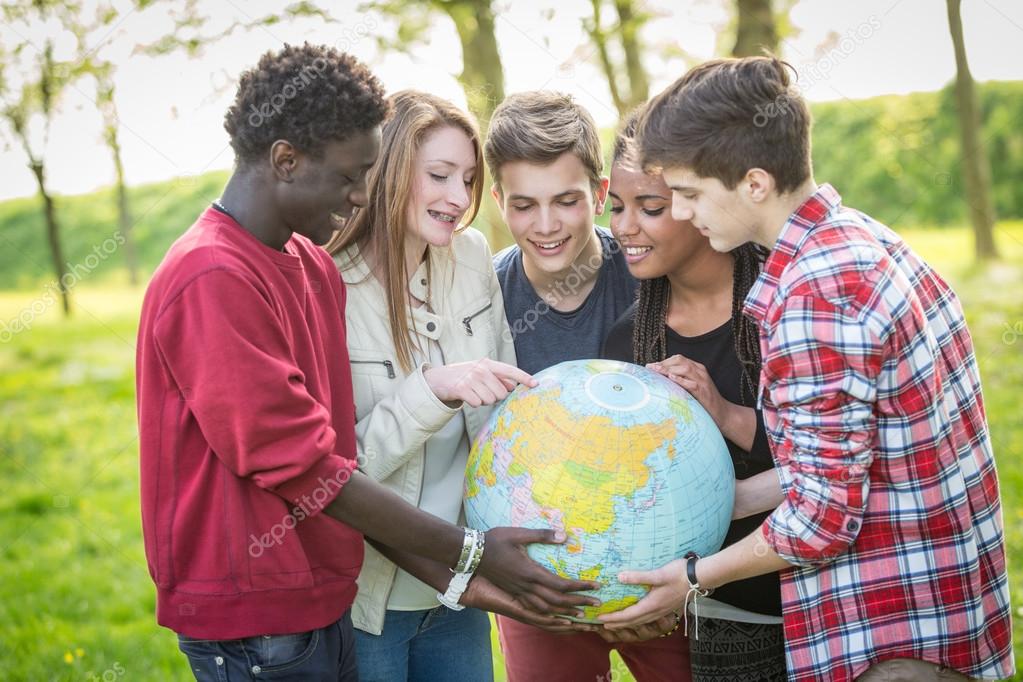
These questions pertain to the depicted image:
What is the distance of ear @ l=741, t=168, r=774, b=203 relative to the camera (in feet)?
8.96

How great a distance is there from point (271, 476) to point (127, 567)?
4.79m

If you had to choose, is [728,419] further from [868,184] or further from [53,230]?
[868,184]

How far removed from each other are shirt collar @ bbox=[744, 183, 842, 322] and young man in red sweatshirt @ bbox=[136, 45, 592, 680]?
96 cm

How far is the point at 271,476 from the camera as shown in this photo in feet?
8.24

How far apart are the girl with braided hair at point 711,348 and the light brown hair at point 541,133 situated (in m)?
0.19

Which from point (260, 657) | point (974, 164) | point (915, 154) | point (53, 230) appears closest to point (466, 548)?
point (260, 657)

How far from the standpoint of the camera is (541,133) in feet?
11.6

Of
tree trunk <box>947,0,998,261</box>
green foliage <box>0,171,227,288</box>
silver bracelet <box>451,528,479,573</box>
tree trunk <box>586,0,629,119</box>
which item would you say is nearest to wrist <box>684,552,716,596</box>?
silver bracelet <box>451,528,479,573</box>

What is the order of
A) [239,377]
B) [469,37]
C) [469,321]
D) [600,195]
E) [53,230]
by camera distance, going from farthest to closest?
[53,230] < [469,37] < [600,195] < [469,321] < [239,377]

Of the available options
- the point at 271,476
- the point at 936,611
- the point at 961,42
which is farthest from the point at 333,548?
the point at 961,42

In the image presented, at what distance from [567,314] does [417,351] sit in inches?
25.8

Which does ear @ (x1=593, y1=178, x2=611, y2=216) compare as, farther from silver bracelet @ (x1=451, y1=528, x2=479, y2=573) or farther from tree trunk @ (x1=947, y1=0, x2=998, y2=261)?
tree trunk @ (x1=947, y1=0, x2=998, y2=261)

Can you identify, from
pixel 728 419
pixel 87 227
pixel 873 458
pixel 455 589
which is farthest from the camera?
pixel 87 227

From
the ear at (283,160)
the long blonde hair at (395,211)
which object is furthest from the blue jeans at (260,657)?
the ear at (283,160)
